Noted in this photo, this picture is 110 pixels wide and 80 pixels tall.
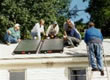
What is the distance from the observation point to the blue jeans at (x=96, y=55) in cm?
1396

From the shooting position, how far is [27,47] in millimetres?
16469

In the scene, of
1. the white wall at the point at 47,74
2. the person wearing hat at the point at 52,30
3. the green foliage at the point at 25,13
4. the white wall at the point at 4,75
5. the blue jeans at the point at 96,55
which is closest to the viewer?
the blue jeans at the point at 96,55

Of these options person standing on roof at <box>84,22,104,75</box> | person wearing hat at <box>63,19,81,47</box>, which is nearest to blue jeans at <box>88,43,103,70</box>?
person standing on roof at <box>84,22,104,75</box>

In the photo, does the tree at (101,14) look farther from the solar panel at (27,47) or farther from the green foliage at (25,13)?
the solar panel at (27,47)

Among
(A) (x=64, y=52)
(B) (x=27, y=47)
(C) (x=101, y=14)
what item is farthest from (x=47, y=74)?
(C) (x=101, y=14)

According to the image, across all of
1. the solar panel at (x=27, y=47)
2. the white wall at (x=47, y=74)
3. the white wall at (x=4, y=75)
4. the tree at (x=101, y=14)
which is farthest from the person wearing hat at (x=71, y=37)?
the tree at (x=101, y=14)

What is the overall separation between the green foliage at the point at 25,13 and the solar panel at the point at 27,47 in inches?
670

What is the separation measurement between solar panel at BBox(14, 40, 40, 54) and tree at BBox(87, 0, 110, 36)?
24.3 m

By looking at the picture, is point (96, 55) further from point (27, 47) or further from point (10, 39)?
point (10, 39)

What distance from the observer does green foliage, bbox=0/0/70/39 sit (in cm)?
3459

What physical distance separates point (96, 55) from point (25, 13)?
21209mm

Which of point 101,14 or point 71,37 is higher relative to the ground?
point 101,14

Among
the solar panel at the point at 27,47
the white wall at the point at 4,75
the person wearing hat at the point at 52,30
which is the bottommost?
the white wall at the point at 4,75

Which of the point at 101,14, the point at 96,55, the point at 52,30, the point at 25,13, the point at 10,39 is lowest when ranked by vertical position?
the point at 96,55
